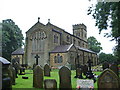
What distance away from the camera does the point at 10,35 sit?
4762 cm

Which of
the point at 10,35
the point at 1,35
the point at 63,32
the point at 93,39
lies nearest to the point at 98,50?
the point at 93,39

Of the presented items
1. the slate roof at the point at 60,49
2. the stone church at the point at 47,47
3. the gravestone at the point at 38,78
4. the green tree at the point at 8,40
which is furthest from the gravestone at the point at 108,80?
the green tree at the point at 8,40

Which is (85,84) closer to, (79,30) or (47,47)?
(47,47)

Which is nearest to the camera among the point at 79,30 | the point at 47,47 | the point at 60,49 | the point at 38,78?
the point at 38,78

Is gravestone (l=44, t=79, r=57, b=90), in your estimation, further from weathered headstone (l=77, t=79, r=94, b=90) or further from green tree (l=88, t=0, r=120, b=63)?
green tree (l=88, t=0, r=120, b=63)

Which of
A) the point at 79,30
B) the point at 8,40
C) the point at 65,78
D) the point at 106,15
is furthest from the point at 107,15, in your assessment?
the point at 79,30

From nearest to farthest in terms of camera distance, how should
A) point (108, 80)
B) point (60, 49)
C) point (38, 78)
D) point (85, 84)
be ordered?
1. point (108, 80)
2. point (85, 84)
3. point (38, 78)
4. point (60, 49)

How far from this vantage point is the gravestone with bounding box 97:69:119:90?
726cm

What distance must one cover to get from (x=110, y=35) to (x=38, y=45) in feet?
69.8

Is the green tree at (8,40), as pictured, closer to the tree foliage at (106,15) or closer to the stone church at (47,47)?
the stone church at (47,47)

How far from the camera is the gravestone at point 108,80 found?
726 centimetres

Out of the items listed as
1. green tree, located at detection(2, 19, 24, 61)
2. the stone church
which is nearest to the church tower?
green tree, located at detection(2, 19, 24, 61)

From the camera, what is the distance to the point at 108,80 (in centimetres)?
734

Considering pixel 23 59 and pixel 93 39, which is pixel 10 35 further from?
pixel 93 39
